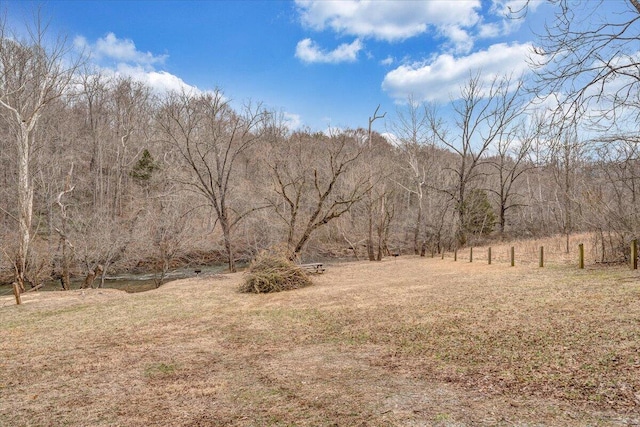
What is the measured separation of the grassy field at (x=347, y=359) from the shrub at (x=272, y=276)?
1.63 meters

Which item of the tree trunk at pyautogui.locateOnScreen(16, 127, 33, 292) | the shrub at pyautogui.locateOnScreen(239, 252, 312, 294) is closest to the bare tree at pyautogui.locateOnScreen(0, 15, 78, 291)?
the tree trunk at pyautogui.locateOnScreen(16, 127, 33, 292)

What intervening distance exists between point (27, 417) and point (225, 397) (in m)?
1.96

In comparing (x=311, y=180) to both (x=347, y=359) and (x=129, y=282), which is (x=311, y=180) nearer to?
(x=129, y=282)

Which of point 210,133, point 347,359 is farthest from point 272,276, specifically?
point 210,133

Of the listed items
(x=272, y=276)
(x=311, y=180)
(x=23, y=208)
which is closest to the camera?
(x=272, y=276)

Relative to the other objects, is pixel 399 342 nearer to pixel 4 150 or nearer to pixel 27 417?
pixel 27 417

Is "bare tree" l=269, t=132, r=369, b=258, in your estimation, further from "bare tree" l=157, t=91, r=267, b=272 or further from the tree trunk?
the tree trunk

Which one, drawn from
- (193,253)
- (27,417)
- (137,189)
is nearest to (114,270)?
(193,253)

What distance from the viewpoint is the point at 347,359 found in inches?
205

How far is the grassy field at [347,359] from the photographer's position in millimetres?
3520

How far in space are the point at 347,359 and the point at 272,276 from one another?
641cm

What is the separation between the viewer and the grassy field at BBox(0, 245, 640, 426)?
3520mm

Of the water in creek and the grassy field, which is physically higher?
the grassy field

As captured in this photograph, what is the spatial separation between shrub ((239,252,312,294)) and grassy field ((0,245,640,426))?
1.63 metres
